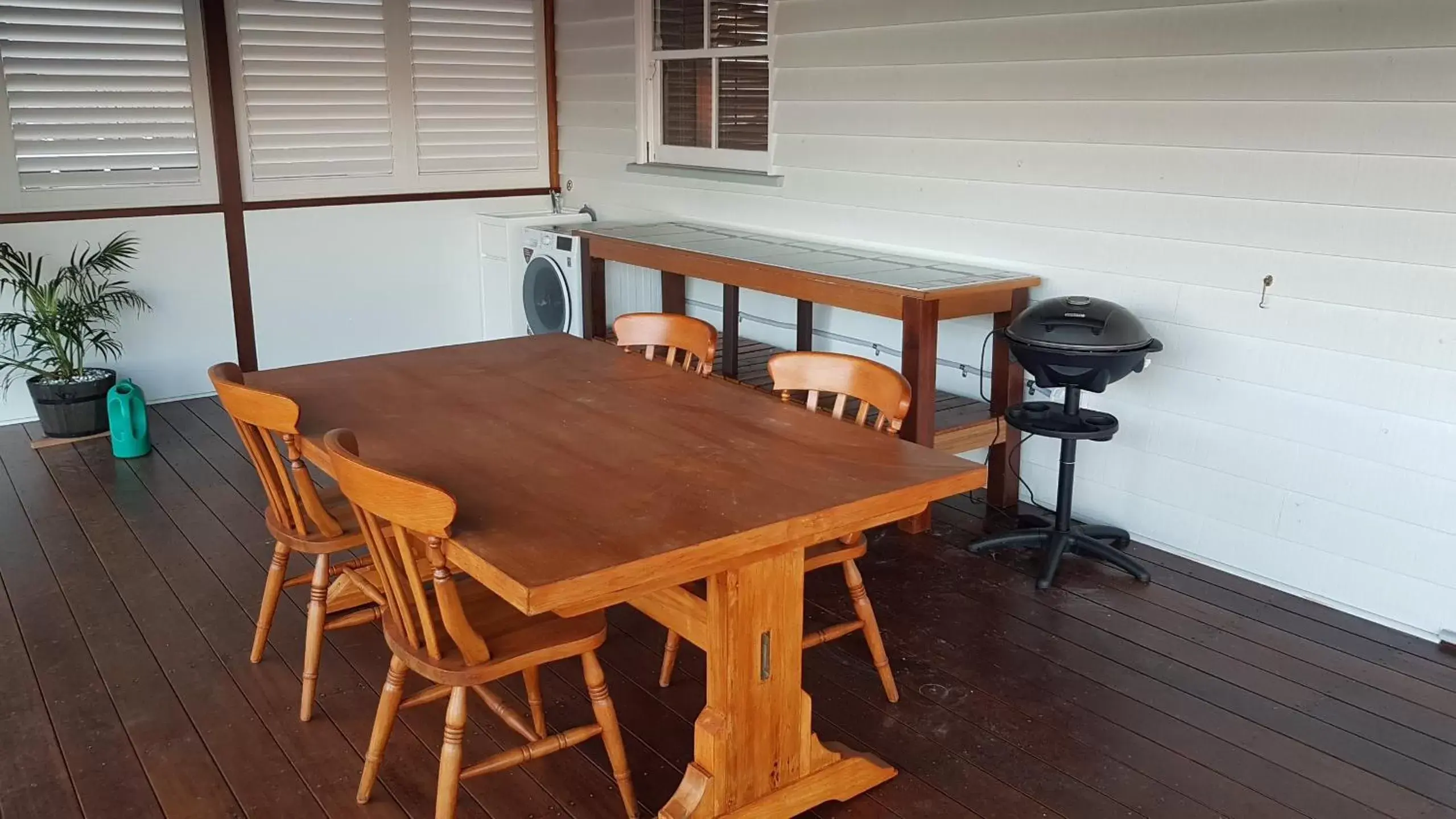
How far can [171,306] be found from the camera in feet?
19.1

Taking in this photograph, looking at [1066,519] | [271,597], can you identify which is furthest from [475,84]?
[1066,519]

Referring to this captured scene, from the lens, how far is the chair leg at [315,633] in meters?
2.88

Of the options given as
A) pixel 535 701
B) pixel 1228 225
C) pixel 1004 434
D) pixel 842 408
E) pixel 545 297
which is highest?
pixel 1228 225

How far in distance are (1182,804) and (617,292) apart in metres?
3.97

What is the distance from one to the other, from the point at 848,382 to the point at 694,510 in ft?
2.97

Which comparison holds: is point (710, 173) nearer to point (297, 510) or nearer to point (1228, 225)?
point (1228, 225)

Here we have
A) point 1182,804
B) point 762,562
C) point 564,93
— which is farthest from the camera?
point 564,93

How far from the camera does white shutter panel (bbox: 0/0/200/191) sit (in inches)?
207

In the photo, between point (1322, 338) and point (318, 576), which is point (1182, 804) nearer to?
point (1322, 338)

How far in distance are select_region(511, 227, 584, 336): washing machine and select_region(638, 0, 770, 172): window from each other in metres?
0.75

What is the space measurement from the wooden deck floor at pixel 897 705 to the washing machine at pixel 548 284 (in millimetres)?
2075

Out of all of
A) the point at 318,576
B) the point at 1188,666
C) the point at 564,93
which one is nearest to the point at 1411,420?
Answer: the point at 1188,666

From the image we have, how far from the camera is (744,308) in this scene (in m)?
5.64

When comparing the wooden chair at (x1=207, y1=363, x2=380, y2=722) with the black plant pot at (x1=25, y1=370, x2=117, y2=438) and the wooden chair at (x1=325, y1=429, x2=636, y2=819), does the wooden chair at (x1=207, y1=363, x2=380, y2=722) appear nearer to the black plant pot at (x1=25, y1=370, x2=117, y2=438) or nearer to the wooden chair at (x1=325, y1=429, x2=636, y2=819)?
the wooden chair at (x1=325, y1=429, x2=636, y2=819)
